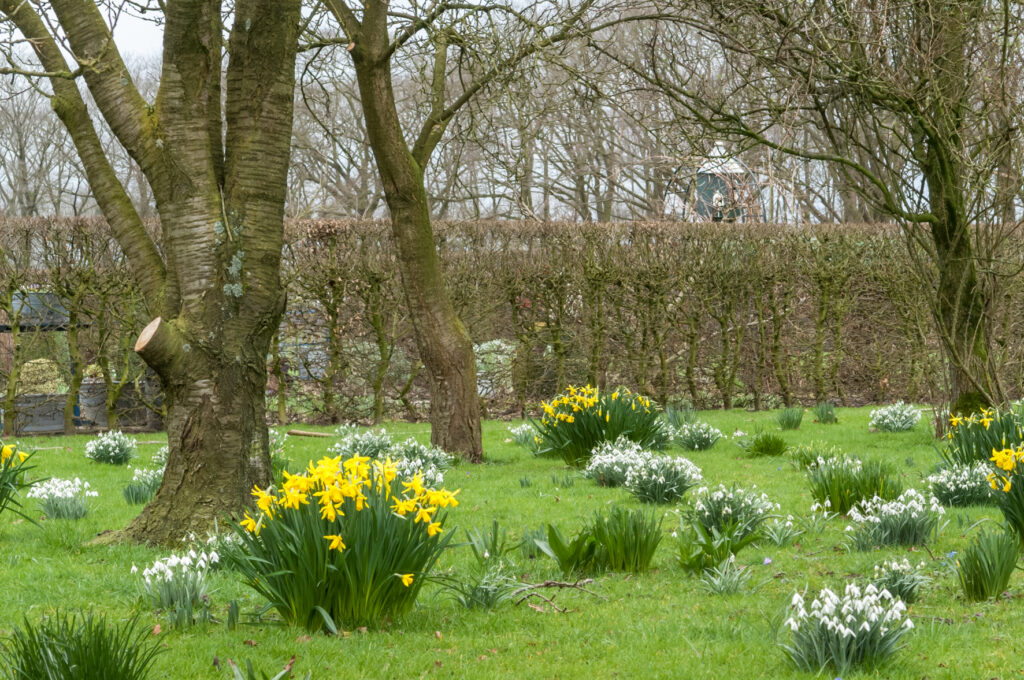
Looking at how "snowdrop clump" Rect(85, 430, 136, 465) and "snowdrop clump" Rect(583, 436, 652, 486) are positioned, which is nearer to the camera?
"snowdrop clump" Rect(583, 436, 652, 486)

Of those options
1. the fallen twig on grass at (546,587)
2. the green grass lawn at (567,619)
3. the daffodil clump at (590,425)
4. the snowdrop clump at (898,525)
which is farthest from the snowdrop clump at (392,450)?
the snowdrop clump at (898,525)

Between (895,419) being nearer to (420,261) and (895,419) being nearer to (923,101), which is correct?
(923,101)

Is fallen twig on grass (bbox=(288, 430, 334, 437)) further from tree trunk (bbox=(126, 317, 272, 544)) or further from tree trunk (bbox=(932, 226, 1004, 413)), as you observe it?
tree trunk (bbox=(932, 226, 1004, 413))

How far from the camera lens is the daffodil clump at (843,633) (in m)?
3.55

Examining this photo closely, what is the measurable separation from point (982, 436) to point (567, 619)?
4.33m

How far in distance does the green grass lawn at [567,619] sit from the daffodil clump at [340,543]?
0.47 feet

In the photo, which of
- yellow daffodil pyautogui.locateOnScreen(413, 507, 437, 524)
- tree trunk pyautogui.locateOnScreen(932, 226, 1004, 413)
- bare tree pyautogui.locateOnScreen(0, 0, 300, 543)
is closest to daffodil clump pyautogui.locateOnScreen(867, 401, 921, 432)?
tree trunk pyautogui.locateOnScreen(932, 226, 1004, 413)

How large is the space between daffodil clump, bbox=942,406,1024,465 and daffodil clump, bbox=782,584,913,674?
377 cm

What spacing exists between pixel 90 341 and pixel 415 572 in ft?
33.7

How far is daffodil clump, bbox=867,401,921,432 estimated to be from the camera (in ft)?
36.2

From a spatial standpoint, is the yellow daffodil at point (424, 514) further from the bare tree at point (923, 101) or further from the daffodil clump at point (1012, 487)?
the bare tree at point (923, 101)

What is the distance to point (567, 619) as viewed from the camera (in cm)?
440

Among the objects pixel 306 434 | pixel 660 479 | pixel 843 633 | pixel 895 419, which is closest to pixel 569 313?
pixel 306 434

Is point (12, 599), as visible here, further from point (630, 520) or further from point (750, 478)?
point (750, 478)
